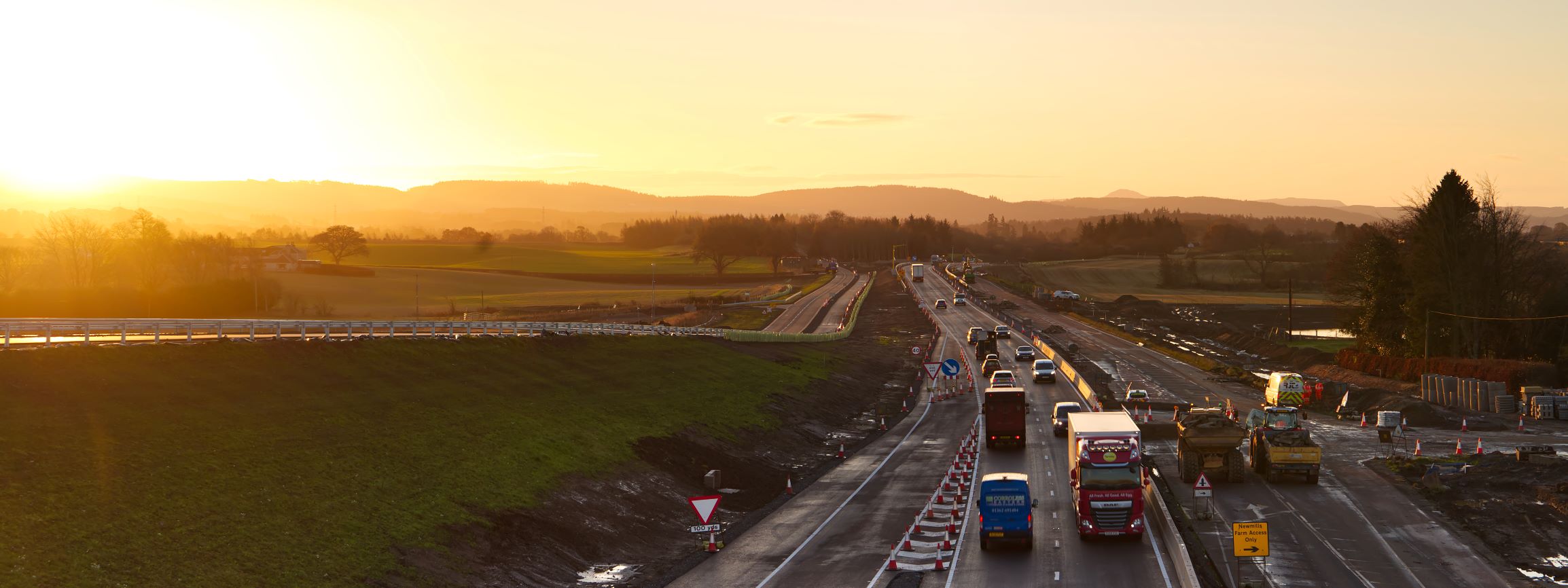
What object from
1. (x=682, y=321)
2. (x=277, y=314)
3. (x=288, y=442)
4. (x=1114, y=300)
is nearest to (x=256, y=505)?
(x=288, y=442)

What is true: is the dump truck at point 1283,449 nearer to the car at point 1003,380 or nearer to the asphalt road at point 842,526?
the asphalt road at point 842,526

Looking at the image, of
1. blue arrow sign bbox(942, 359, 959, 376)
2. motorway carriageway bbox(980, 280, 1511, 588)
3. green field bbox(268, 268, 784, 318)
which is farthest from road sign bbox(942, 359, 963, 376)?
green field bbox(268, 268, 784, 318)

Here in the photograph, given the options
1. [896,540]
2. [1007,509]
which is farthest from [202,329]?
[1007,509]

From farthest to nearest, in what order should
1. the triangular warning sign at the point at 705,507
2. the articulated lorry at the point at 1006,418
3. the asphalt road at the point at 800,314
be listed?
the asphalt road at the point at 800,314 < the articulated lorry at the point at 1006,418 < the triangular warning sign at the point at 705,507

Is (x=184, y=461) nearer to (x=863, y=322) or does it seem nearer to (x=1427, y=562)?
(x=1427, y=562)

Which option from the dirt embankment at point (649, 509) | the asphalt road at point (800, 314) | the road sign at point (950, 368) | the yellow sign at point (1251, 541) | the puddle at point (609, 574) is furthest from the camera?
the asphalt road at point (800, 314)

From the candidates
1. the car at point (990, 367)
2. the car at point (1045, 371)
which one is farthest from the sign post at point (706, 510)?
the car at point (990, 367)

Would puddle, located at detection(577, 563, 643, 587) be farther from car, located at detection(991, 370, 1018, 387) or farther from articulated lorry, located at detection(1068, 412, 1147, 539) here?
car, located at detection(991, 370, 1018, 387)
